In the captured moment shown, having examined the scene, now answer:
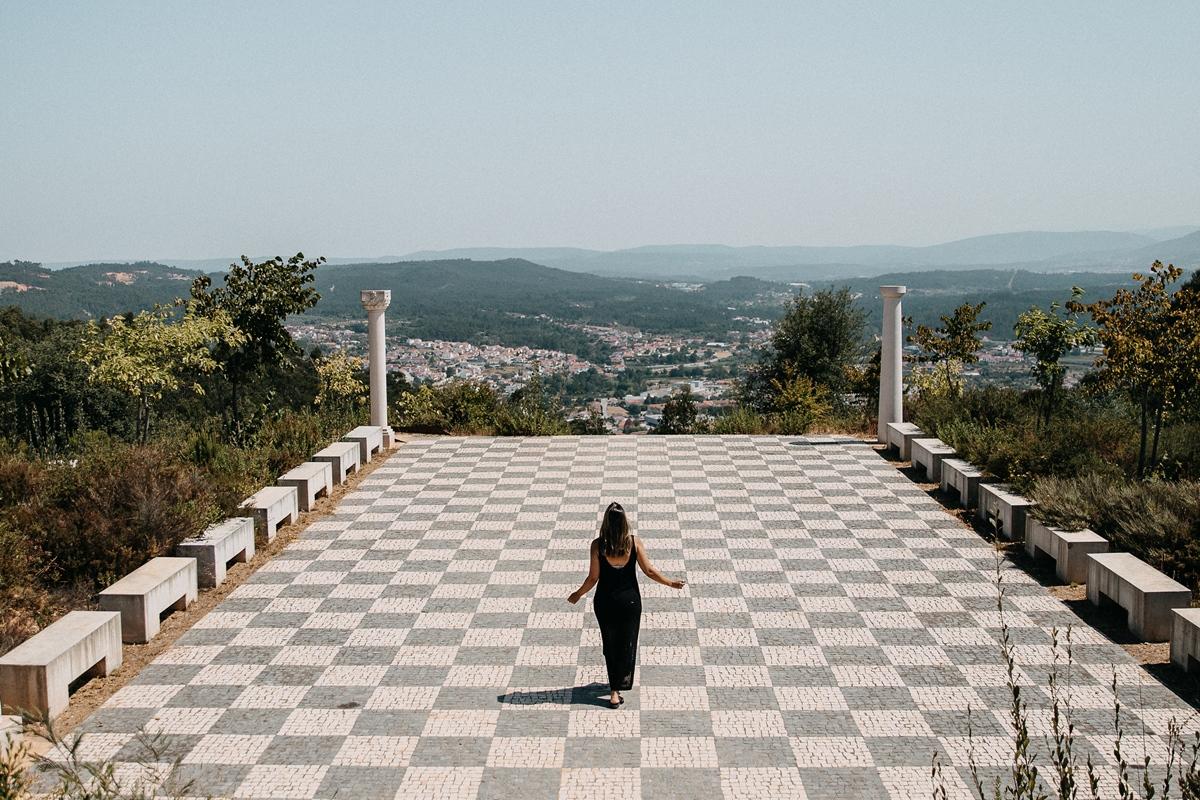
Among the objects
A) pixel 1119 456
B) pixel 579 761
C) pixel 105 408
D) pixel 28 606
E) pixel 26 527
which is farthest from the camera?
pixel 105 408

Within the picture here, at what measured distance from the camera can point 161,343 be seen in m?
13.7

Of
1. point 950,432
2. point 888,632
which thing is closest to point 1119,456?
point 950,432

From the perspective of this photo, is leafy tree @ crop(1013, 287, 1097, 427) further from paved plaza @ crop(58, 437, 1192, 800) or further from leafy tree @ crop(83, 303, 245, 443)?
leafy tree @ crop(83, 303, 245, 443)

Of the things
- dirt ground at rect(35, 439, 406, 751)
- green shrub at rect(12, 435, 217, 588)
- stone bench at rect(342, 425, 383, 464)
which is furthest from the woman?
stone bench at rect(342, 425, 383, 464)

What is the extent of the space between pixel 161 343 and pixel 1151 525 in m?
11.8

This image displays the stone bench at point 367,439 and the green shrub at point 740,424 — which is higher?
the stone bench at point 367,439

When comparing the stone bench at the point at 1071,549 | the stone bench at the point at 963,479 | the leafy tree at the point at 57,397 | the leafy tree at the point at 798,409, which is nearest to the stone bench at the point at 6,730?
the stone bench at the point at 1071,549

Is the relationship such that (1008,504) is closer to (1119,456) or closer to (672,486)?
(1119,456)

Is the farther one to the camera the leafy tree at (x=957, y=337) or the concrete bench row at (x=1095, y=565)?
the leafy tree at (x=957, y=337)

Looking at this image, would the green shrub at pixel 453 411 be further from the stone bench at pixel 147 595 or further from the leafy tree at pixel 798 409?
the stone bench at pixel 147 595

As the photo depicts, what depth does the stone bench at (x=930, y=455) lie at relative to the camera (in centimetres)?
1355

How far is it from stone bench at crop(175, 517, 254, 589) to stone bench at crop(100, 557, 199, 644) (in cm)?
50

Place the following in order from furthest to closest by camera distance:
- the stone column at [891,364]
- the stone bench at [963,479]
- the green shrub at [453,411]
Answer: the green shrub at [453,411] < the stone column at [891,364] < the stone bench at [963,479]

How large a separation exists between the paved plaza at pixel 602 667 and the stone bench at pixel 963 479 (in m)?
0.37
